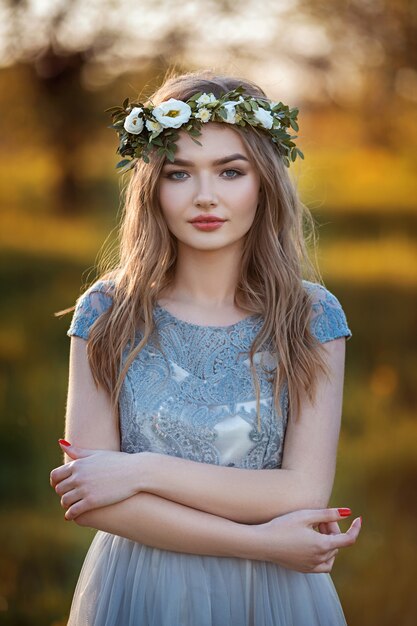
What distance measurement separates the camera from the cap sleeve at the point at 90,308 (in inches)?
101

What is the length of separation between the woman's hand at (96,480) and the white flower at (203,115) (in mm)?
832

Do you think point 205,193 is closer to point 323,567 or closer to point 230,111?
point 230,111

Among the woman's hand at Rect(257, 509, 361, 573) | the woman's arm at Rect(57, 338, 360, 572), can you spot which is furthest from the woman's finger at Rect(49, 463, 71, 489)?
the woman's hand at Rect(257, 509, 361, 573)

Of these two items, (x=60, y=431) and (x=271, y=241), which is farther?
(x=60, y=431)

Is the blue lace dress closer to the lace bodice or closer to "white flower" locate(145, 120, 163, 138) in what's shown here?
the lace bodice

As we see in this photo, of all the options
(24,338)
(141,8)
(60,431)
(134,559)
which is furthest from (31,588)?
(141,8)

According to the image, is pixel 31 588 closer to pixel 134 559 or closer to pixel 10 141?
pixel 134 559

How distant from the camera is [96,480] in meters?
2.35

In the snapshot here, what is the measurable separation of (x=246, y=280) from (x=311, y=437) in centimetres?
46

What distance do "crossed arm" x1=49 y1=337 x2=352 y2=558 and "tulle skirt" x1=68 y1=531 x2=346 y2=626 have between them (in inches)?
4.1

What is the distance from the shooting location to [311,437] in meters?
2.42

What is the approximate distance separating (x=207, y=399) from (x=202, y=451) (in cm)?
13

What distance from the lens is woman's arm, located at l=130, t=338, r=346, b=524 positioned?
233cm

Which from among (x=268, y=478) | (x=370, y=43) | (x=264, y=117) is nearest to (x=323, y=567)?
(x=268, y=478)
